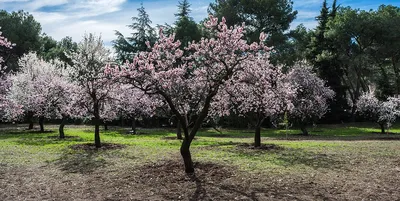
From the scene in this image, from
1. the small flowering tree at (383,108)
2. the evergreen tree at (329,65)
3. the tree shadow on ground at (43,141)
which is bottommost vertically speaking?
the tree shadow on ground at (43,141)

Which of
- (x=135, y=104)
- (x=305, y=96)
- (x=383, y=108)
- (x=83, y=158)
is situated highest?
(x=305, y=96)

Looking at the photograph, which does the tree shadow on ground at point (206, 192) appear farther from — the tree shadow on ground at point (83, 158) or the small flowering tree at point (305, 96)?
the small flowering tree at point (305, 96)

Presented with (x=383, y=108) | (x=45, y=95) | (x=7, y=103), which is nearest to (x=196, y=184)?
(x=7, y=103)

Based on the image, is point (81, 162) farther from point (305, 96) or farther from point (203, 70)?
point (305, 96)

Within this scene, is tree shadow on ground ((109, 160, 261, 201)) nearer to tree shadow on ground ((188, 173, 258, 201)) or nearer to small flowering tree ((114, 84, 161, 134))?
tree shadow on ground ((188, 173, 258, 201))

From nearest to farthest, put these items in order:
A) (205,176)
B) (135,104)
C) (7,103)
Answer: (205,176), (7,103), (135,104)

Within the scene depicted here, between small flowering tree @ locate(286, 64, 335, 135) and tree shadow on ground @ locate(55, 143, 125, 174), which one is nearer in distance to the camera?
tree shadow on ground @ locate(55, 143, 125, 174)

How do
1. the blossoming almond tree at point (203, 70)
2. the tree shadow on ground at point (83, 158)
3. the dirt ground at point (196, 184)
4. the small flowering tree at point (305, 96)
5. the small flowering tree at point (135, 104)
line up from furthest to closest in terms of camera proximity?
the small flowering tree at point (305, 96) < the small flowering tree at point (135, 104) < the tree shadow on ground at point (83, 158) < the blossoming almond tree at point (203, 70) < the dirt ground at point (196, 184)

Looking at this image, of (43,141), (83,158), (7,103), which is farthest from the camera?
(43,141)

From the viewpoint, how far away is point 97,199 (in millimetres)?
9625

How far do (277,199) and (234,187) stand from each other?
5.32 feet

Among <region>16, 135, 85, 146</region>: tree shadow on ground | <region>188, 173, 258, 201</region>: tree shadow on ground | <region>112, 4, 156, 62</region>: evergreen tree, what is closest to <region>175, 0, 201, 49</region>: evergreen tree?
<region>112, 4, 156, 62</region>: evergreen tree

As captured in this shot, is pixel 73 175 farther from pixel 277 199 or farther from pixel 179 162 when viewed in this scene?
pixel 277 199

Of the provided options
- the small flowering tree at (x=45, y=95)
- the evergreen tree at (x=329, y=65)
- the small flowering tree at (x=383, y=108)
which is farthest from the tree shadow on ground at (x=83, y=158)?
the evergreen tree at (x=329, y=65)
